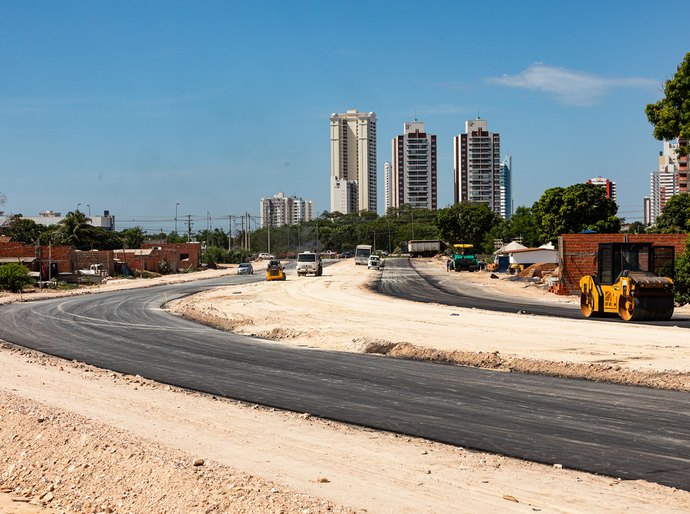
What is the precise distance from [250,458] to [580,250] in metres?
34.7

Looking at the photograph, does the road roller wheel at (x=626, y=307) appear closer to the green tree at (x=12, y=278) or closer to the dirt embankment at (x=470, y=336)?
the dirt embankment at (x=470, y=336)

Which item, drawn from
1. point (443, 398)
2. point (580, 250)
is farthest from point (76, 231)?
point (443, 398)

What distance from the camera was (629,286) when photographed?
2728 centimetres

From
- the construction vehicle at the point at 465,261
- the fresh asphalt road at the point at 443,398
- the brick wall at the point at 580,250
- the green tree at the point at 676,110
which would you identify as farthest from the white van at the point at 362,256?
the fresh asphalt road at the point at 443,398

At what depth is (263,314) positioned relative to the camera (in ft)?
115

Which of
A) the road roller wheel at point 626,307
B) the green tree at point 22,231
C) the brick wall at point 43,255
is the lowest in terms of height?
the road roller wheel at point 626,307

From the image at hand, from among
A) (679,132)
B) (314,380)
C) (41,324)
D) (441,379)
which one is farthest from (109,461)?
(679,132)

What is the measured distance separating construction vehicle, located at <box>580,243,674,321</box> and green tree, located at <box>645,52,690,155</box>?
505 inches

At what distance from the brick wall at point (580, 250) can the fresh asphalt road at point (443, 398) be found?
23099 mm

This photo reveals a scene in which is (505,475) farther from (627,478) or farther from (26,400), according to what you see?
(26,400)

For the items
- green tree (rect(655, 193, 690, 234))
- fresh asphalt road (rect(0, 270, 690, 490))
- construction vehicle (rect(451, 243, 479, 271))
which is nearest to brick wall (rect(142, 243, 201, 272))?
construction vehicle (rect(451, 243, 479, 271))

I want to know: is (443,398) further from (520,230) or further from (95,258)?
(520,230)

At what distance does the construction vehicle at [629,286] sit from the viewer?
27.0 metres

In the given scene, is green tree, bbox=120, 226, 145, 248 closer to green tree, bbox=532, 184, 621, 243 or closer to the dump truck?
the dump truck
